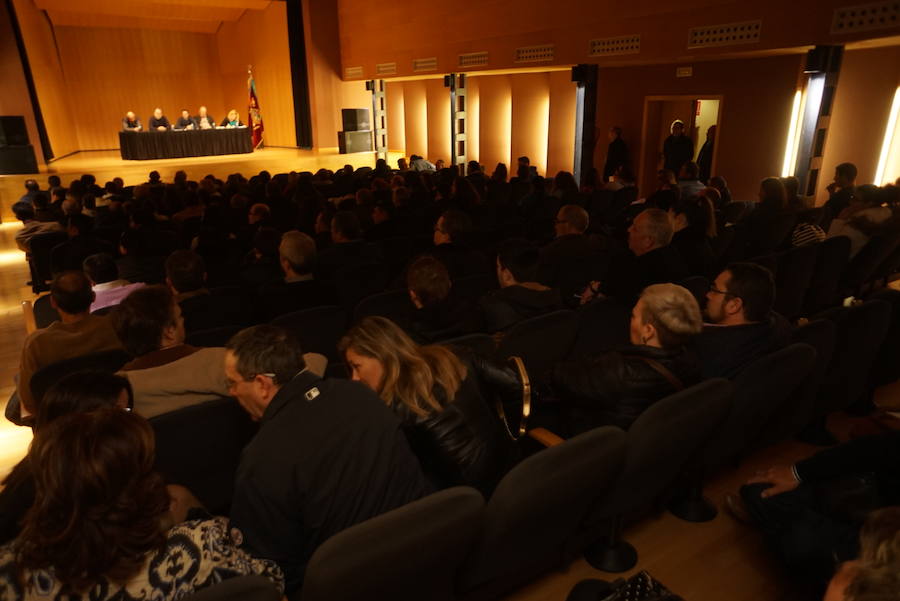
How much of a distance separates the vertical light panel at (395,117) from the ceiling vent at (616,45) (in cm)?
983

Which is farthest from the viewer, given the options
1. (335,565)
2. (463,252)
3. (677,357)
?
(463,252)

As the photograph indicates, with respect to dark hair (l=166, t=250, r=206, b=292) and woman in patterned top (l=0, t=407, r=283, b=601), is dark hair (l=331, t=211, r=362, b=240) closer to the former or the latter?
dark hair (l=166, t=250, r=206, b=292)

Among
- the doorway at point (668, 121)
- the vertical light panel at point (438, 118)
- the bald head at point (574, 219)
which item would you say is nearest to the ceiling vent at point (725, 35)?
the doorway at point (668, 121)

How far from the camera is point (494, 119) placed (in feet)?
47.5

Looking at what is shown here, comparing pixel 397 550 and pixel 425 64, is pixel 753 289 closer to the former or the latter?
pixel 397 550

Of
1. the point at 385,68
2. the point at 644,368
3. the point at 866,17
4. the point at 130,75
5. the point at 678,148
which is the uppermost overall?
the point at 130,75

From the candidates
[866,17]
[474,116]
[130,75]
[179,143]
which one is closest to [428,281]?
[866,17]

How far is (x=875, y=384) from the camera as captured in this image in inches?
132

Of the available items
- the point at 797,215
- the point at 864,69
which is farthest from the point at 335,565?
the point at 864,69

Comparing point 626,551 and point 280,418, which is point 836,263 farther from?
point 280,418

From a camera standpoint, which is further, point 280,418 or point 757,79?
point 757,79

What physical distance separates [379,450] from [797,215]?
536cm

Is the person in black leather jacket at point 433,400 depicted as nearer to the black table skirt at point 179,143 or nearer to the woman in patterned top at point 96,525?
the woman in patterned top at point 96,525

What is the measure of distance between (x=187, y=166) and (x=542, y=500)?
1454cm
